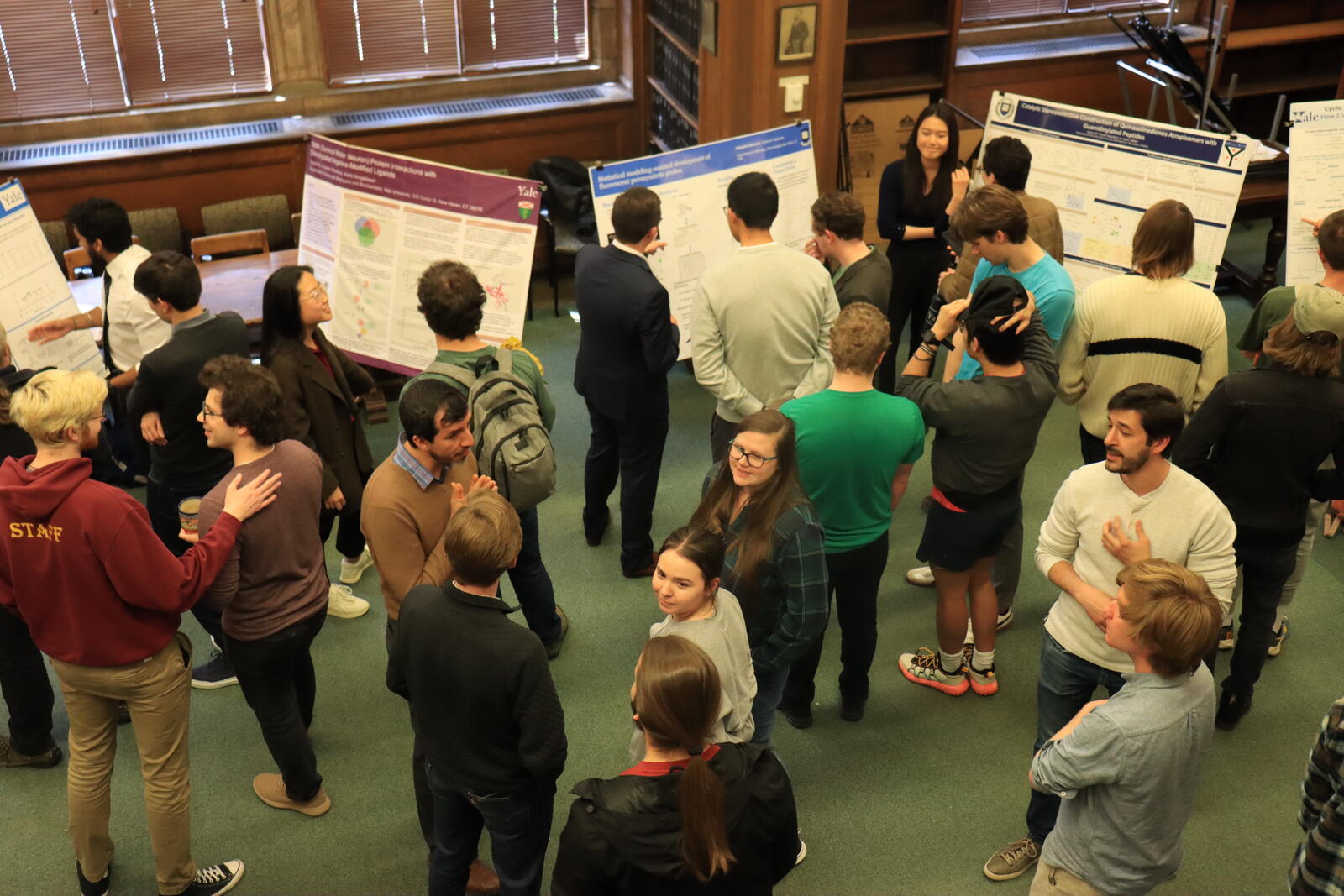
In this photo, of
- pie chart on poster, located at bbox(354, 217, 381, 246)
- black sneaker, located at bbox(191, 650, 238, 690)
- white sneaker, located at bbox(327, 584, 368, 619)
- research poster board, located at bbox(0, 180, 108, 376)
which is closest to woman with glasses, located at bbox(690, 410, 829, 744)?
white sneaker, located at bbox(327, 584, 368, 619)

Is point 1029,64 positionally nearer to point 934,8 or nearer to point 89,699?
point 934,8

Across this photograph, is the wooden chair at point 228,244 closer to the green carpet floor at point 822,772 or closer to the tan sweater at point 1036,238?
the green carpet floor at point 822,772

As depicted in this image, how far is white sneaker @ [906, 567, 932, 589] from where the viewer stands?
15.0 ft

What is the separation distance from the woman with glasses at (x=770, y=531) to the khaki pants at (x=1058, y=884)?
0.81 meters

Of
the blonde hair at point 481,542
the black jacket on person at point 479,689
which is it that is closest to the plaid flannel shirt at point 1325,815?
the black jacket on person at point 479,689

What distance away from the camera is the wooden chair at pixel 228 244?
620 centimetres

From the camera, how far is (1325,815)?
233cm

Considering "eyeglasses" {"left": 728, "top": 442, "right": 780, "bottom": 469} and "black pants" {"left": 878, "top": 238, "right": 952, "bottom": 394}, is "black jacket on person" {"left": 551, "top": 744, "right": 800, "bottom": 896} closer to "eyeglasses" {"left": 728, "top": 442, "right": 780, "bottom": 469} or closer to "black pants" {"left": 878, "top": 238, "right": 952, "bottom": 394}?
"eyeglasses" {"left": 728, "top": 442, "right": 780, "bottom": 469}

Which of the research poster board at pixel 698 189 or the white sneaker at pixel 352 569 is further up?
the research poster board at pixel 698 189

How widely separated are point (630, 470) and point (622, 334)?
24.0 inches

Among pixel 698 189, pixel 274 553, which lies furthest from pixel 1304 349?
pixel 274 553

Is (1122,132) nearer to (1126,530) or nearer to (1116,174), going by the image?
(1116,174)

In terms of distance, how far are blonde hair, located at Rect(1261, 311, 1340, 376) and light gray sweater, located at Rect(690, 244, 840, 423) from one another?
1.42 metres

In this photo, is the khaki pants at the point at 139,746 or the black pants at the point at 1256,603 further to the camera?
the black pants at the point at 1256,603
